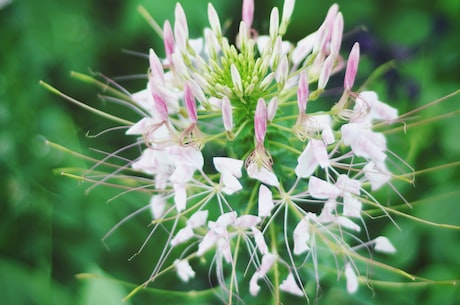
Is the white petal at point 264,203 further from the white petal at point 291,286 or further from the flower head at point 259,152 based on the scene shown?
the white petal at point 291,286

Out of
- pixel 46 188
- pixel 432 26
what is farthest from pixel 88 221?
pixel 432 26

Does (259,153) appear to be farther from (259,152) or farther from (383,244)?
(383,244)

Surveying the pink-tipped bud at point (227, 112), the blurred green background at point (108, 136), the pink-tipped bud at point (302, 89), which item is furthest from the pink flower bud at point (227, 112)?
the blurred green background at point (108, 136)

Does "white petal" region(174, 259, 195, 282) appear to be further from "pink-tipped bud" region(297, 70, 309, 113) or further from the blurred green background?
"pink-tipped bud" region(297, 70, 309, 113)

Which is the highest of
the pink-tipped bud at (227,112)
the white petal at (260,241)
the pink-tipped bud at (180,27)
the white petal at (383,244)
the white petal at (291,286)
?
the pink-tipped bud at (180,27)

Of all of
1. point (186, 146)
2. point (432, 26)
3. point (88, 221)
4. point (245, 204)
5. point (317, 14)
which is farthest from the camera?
point (317, 14)

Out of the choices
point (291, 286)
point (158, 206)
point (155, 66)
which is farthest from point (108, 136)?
point (291, 286)

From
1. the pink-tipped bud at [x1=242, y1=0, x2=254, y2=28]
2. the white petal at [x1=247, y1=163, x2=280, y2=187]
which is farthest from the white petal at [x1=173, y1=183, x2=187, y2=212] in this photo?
the pink-tipped bud at [x1=242, y1=0, x2=254, y2=28]

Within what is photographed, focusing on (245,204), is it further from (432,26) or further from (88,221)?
(432,26)
